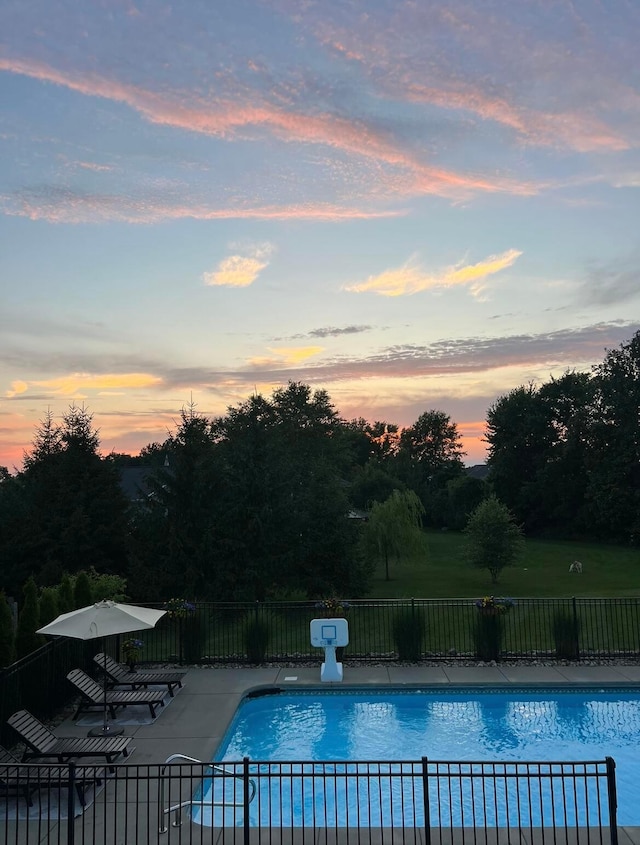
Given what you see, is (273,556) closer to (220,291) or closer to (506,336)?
(220,291)

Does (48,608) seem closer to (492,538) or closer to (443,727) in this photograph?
(443,727)

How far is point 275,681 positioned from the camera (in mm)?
Answer: 14203

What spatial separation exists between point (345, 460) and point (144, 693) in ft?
130

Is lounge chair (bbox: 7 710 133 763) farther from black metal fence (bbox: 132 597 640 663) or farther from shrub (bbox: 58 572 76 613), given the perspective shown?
black metal fence (bbox: 132 597 640 663)

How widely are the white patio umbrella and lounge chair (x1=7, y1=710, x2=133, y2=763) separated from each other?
0.84 m

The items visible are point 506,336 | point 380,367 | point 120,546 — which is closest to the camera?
point 120,546

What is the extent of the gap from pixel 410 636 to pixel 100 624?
756cm

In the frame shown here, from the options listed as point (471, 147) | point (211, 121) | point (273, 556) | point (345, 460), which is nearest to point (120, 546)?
point (273, 556)

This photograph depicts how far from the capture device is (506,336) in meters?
28.9

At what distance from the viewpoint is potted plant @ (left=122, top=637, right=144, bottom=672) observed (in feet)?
49.1

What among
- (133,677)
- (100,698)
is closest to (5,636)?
(100,698)

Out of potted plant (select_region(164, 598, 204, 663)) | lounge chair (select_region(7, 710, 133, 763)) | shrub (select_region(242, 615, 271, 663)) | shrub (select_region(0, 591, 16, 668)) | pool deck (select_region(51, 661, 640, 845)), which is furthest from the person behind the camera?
potted plant (select_region(164, 598, 204, 663))

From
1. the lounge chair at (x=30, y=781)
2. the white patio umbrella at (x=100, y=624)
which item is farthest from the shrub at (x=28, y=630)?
the lounge chair at (x=30, y=781)

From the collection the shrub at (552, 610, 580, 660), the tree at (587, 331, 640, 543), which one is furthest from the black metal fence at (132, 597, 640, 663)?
the tree at (587, 331, 640, 543)
